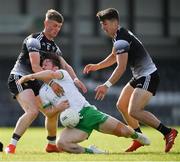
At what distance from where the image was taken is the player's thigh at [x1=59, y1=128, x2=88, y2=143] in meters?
13.6

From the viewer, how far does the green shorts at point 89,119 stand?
13664 millimetres

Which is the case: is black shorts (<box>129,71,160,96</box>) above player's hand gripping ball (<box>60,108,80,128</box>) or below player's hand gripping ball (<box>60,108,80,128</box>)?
above

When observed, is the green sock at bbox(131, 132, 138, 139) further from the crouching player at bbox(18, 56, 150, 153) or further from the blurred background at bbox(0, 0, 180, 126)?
the blurred background at bbox(0, 0, 180, 126)

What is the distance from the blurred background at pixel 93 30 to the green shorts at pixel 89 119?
2124 centimetres

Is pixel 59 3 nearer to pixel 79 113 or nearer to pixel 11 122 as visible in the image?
pixel 11 122

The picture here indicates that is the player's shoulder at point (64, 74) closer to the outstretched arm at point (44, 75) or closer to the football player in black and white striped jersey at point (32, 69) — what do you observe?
the outstretched arm at point (44, 75)

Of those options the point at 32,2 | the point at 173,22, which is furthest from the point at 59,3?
the point at 173,22

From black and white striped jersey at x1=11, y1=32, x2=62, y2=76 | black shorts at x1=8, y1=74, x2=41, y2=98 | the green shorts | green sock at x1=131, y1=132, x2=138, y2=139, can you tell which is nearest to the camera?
the green shorts

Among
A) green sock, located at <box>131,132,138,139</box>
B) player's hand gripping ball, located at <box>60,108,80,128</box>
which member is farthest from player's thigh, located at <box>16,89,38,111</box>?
green sock, located at <box>131,132,138,139</box>

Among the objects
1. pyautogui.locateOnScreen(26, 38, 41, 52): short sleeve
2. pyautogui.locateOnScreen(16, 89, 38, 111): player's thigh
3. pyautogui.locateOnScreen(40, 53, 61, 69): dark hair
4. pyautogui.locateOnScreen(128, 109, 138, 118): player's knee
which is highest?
pyautogui.locateOnScreen(26, 38, 41, 52): short sleeve

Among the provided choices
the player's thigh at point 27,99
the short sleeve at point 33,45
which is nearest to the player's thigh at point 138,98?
the player's thigh at point 27,99

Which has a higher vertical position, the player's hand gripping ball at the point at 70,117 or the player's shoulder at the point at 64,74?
the player's shoulder at the point at 64,74

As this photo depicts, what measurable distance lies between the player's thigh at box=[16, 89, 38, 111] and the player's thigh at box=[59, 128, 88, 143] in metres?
0.87

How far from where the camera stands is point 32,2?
41062 millimetres
